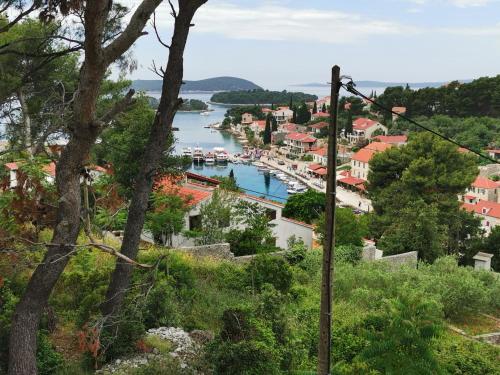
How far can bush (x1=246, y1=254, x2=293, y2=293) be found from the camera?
9.77 meters

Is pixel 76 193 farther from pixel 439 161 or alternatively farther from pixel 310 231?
pixel 439 161

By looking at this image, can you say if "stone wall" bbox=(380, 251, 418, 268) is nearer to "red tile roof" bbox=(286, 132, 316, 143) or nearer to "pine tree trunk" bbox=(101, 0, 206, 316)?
"pine tree trunk" bbox=(101, 0, 206, 316)

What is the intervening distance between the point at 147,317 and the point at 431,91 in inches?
2908

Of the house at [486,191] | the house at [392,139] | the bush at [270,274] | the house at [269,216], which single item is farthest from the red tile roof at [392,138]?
the bush at [270,274]

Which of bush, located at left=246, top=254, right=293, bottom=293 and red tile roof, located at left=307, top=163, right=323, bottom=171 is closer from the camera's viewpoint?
bush, located at left=246, top=254, right=293, bottom=293

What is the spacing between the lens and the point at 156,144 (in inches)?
243

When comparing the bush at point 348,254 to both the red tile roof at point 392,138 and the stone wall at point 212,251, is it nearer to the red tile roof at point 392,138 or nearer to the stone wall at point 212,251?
the stone wall at point 212,251

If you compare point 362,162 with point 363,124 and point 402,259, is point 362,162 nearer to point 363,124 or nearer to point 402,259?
point 363,124

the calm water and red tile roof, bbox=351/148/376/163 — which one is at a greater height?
red tile roof, bbox=351/148/376/163

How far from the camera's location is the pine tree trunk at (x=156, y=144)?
612 cm

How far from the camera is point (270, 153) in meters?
84.9

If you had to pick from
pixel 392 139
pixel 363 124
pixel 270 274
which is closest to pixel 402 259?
pixel 270 274

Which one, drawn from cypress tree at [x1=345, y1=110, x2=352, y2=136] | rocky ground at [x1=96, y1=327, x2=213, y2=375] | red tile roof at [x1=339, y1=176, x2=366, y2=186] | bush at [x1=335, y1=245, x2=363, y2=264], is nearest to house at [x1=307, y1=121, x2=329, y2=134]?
cypress tree at [x1=345, y1=110, x2=352, y2=136]

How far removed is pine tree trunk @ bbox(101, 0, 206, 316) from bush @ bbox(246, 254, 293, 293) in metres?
3.84
